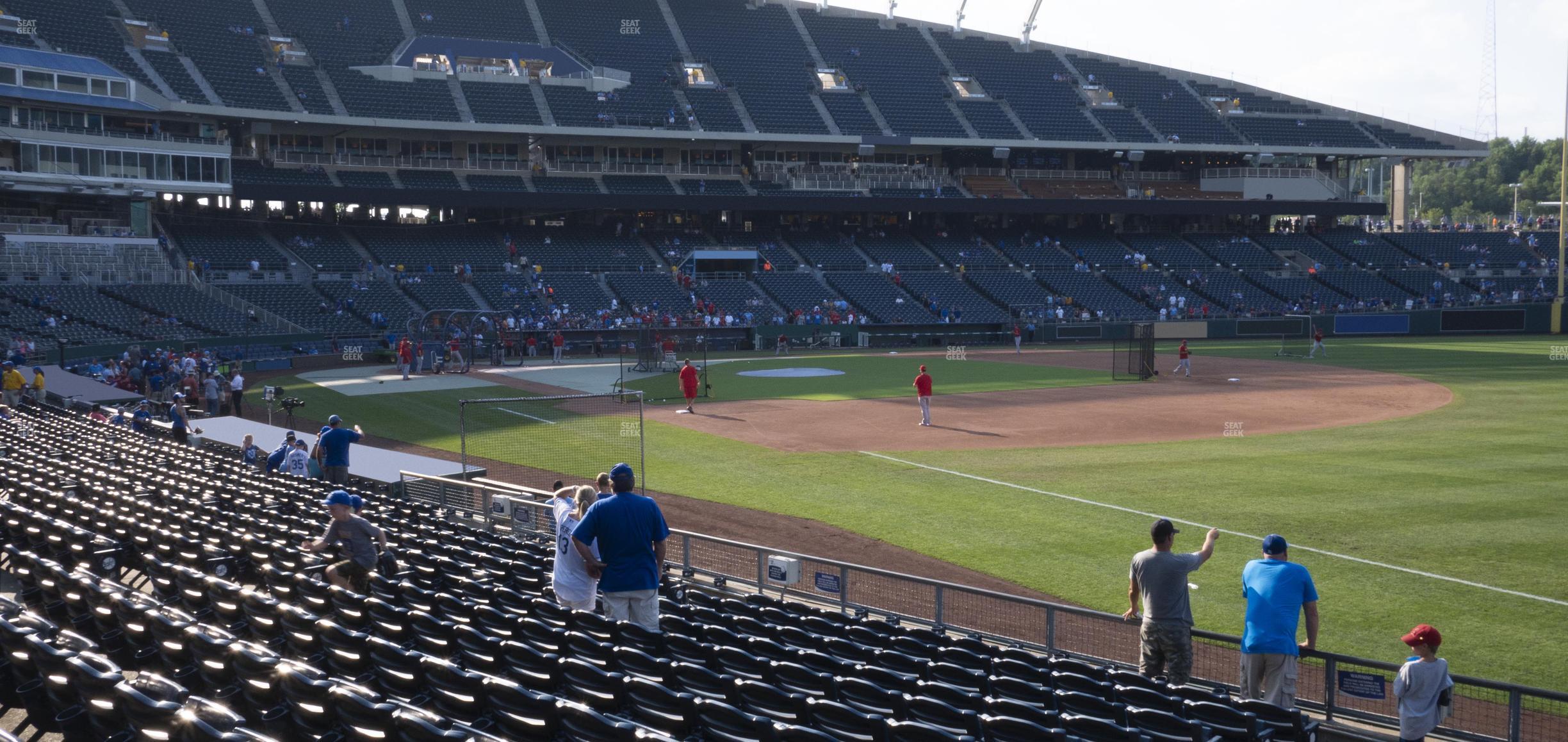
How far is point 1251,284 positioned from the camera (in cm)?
7081

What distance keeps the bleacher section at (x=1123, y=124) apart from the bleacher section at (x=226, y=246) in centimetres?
5138

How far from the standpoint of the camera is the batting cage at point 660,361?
127 ft

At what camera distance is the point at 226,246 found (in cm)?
5906

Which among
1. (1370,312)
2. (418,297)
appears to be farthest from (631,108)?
(1370,312)

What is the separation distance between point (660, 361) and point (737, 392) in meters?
4.87

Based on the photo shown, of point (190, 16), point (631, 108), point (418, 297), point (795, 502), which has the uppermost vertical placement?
point (190, 16)

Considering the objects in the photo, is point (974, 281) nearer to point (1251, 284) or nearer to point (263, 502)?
point (1251, 284)

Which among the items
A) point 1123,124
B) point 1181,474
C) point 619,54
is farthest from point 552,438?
point 1123,124

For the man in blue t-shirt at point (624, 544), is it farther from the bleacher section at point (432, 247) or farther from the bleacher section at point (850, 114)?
the bleacher section at point (850, 114)

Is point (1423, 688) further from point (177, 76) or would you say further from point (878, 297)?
point (177, 76)

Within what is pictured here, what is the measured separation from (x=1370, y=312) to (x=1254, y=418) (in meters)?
40.1

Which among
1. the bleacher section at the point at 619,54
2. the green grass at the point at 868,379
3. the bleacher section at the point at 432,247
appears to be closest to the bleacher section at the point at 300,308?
the bleacher section at the point at 432,247

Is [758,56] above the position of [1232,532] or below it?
above

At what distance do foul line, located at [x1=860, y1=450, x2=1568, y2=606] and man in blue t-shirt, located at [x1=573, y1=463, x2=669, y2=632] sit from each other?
9903 millimetres
